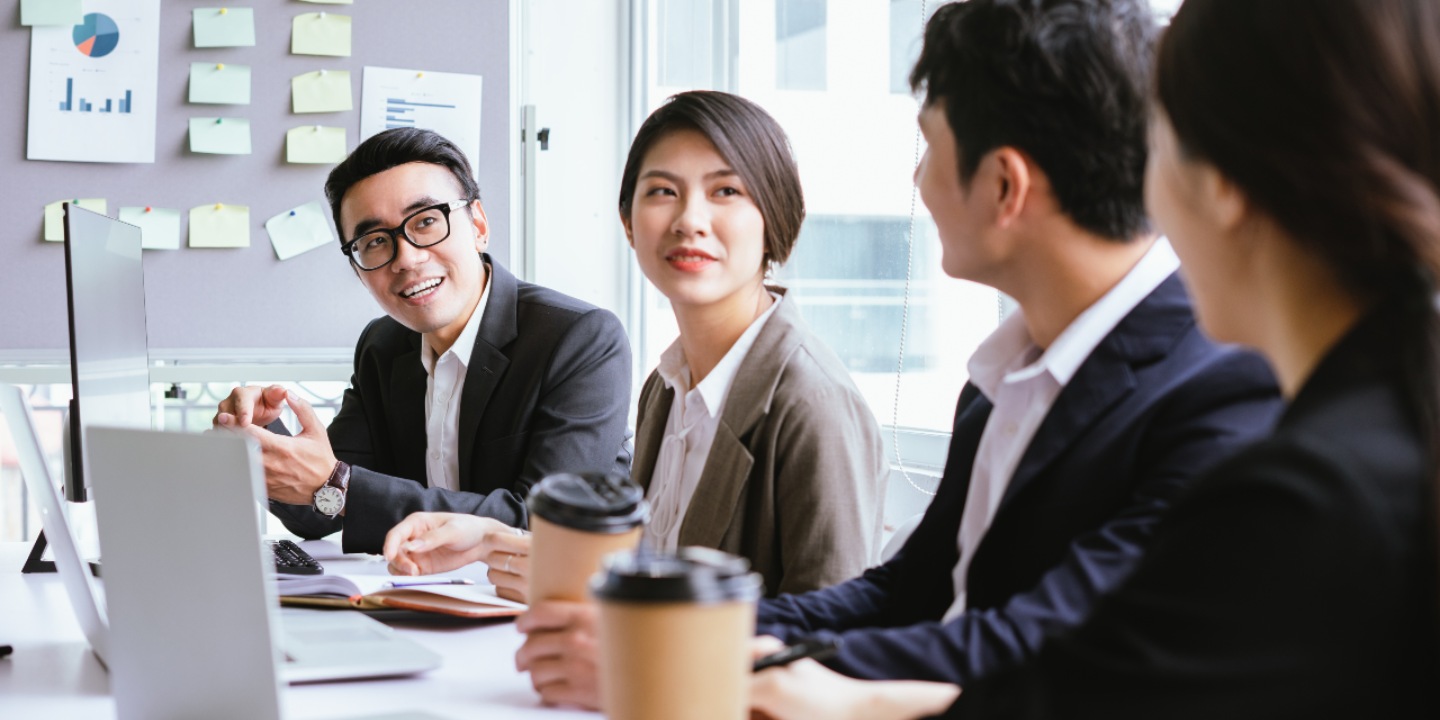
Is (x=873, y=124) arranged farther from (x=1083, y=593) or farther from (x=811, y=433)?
(x=1083, y=593)

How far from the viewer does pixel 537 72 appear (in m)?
3.44

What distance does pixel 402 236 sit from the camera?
2221mm

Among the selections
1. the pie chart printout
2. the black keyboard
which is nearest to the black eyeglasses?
the black keyboard

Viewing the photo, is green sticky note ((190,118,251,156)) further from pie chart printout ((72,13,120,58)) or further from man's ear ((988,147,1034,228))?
man's ear ((988,147,1034,228))

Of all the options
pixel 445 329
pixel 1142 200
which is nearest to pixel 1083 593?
pixel 1142 200

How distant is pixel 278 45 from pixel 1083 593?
2.54 metres

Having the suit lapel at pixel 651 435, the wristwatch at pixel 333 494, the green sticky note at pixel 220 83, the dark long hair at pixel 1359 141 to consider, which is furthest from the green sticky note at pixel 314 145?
the dark long hair at pixel 1359 141

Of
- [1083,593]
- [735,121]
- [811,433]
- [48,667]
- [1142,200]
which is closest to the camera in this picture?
[1083,593]

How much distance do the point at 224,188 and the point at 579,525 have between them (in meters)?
2.37

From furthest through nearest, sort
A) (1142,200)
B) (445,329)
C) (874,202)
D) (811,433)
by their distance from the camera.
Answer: (874,202) → (445,329) → (811,433) → (1142,200)

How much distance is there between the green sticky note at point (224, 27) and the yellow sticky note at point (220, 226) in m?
0.37

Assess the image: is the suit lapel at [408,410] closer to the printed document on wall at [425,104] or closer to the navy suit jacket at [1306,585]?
the printed document on wall at [425,104]

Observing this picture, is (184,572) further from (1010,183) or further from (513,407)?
(513,407)

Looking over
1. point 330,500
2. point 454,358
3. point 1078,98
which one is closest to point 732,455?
point 1078,98
